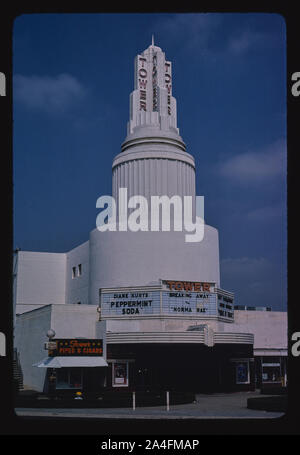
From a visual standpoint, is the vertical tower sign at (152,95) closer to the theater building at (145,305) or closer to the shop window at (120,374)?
the theater building at (145,305)

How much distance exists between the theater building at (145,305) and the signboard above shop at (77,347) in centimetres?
7

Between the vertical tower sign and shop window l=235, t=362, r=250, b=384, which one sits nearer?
shop window l=235, t=362, r=250, b=384

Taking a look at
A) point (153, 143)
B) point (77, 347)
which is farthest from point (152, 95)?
point (77, 347)

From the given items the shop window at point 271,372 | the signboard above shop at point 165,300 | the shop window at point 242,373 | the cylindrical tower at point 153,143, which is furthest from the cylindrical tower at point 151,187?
the shop window at point 271,372

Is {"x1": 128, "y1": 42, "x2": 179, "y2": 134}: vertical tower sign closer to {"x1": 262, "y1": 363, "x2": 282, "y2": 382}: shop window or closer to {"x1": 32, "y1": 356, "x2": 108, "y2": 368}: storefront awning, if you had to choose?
{"x1": 32, "y1": 356, "x2": 108, "y2": 368}: storefront awning

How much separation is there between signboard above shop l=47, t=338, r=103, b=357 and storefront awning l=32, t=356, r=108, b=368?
30 cm

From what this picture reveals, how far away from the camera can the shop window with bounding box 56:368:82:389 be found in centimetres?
3747

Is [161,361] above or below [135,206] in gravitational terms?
below

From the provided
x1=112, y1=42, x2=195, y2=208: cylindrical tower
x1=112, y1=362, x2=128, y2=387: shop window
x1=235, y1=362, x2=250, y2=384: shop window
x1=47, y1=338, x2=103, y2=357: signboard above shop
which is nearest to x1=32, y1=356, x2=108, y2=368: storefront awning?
x1=47, y1=338, x2=103, y2=357: signboard above shop

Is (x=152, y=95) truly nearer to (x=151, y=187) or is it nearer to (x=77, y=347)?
(x=151, y=187)
